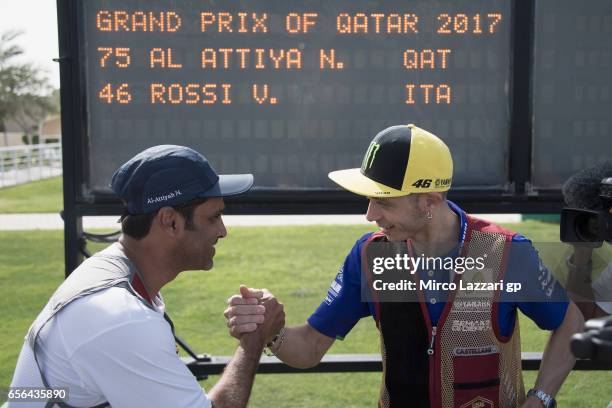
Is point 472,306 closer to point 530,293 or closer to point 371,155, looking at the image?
point 530,293

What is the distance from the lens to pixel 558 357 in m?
2.81

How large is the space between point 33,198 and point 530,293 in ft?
66.4

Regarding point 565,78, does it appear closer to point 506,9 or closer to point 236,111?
point 506,9

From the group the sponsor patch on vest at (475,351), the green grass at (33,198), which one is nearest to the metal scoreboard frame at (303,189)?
the sponsor patch on vest at (475,351)

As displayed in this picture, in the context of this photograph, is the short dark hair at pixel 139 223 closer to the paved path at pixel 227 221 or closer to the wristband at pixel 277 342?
the wristband at pixel 277 342

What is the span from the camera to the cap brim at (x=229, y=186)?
2.49 m

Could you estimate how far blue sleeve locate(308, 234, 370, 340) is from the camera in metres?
2.97

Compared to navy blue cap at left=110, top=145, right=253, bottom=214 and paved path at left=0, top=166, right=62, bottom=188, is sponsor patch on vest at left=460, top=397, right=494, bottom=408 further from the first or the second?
paved path at left=0, top=166, right=62, bottom=188

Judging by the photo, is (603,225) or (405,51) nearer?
(603,225)

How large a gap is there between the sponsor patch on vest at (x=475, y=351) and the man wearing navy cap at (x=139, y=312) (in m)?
0.74

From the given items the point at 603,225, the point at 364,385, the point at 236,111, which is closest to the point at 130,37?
the point at 236,111

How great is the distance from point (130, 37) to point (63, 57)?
1.27 ft

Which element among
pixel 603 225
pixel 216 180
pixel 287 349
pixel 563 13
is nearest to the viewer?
pixel 603 225

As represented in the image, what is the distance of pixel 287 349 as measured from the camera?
3.05m
